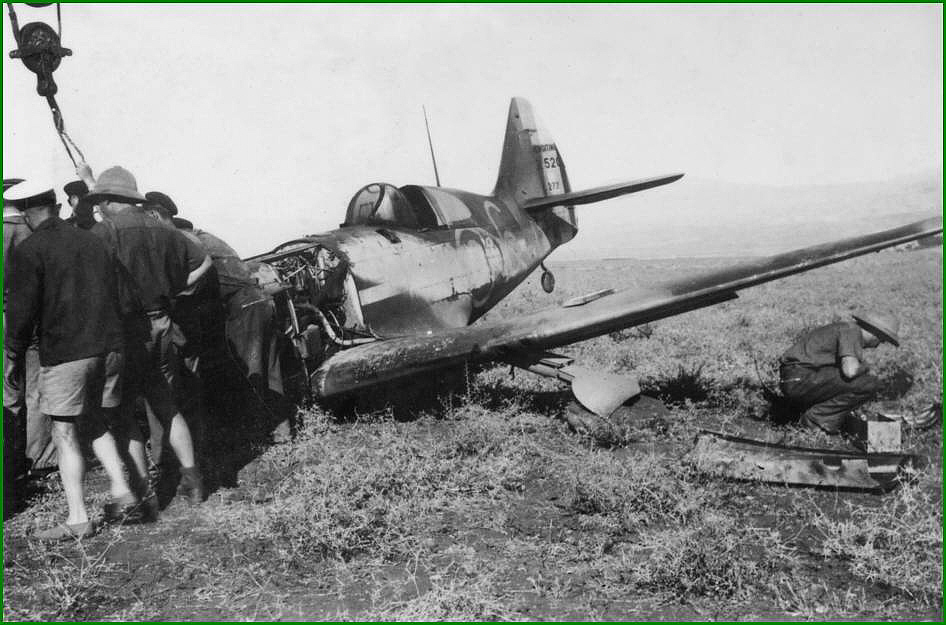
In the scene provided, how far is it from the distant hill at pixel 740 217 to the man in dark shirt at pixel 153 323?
21.3m

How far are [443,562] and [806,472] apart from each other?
2.52m

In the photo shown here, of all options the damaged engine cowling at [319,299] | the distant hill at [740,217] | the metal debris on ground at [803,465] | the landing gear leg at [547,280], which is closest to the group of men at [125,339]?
the damaged engine cowling at [319,299]

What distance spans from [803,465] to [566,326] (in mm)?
2260

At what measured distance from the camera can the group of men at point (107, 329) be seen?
3750 millimetres

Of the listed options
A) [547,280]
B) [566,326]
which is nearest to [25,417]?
[566,326]

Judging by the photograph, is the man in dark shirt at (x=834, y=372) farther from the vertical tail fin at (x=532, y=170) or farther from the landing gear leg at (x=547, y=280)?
the vertical tail fin at (x=532, y=170)

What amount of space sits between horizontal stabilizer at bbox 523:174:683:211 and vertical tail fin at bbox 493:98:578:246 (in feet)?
1.51

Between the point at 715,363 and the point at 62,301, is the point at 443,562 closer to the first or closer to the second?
the point at 62,301

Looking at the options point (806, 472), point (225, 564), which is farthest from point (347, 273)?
point (806, 472)

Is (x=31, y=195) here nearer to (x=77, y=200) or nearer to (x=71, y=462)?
(x=71, y=462)

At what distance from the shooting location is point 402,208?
7.80 m

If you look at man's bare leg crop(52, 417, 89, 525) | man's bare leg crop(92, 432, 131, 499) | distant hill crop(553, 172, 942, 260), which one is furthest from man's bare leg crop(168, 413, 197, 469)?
distant hill crop(553, 172, 942, 260)

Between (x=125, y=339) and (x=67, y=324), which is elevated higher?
(x=67, y=324)

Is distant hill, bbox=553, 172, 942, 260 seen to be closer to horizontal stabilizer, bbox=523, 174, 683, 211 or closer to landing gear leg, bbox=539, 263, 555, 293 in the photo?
landing gear leg, bbox=539, 263, 555, 293
